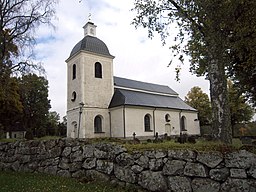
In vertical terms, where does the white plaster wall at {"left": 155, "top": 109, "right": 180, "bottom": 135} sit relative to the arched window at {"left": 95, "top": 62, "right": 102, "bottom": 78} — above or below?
below

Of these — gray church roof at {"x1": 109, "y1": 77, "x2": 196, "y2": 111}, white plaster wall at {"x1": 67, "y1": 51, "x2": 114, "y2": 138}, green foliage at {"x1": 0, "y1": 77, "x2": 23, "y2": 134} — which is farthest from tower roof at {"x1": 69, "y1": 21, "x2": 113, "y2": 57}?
green foliage at {"x1": 0, "y1": 77, "x2": 23, "y2": 134}

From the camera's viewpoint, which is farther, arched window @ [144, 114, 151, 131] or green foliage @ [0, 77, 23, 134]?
arched window @ [144, 114, 151, 131]

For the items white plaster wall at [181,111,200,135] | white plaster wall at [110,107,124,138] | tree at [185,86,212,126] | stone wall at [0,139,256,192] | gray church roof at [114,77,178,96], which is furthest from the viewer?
tree at [185,86,212,126]

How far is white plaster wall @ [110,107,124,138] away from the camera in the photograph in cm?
2766

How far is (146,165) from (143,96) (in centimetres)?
2673

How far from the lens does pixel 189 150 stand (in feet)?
18.9

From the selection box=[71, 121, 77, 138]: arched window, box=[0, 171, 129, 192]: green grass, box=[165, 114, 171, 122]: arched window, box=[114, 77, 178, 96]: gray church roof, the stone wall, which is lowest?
box=[0, 171, 129, 192]: green grass

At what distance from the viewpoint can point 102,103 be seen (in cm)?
2953

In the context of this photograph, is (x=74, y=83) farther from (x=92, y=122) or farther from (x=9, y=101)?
(x=9, y=101)

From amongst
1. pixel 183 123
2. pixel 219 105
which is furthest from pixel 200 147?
pixel 183 123

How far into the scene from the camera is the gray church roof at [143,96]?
2948 cm

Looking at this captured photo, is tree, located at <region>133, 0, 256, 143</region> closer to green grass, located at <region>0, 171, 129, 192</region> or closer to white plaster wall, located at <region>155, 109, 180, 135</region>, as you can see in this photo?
green grass, located at <region>0, 171, 129, 192</region>

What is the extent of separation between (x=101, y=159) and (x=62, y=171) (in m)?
1.82

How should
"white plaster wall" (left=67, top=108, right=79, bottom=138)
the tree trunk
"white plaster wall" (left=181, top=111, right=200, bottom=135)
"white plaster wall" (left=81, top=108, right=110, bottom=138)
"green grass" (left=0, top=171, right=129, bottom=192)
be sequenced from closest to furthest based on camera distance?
"green grass" (left=0, top=171, right=129, bottom=192)
the tree trunk
"white plaster wall" (left=81, top=108, right=110, bottom=138)
"white plaster wall" (left=67, top=108, right=79, bottom=138)
"white plaster wall" (left=181, top=111, right=200, bottom=135)
